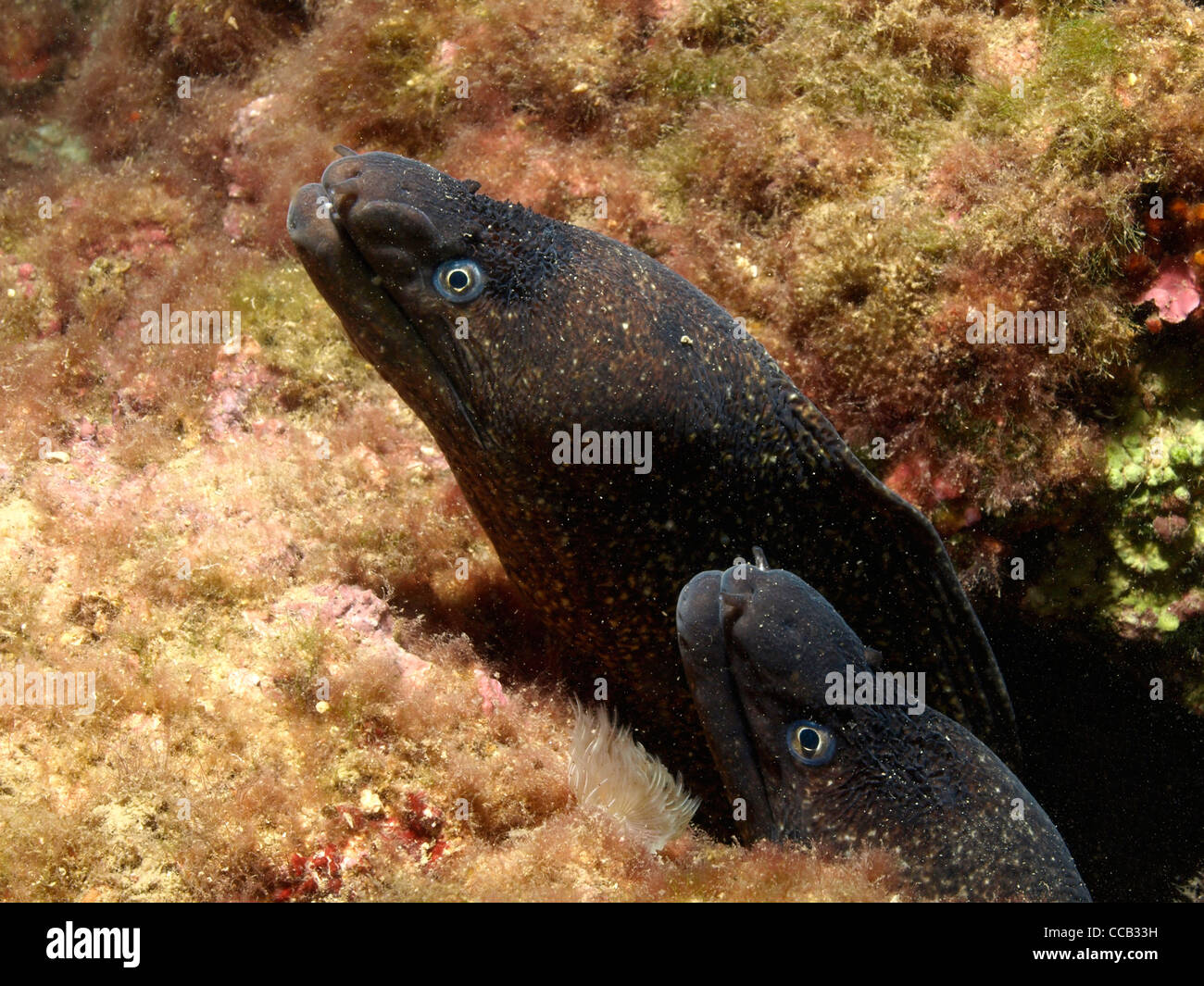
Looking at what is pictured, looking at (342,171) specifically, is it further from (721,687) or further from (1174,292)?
(1174,292)

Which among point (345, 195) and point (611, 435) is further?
point (611, 435)

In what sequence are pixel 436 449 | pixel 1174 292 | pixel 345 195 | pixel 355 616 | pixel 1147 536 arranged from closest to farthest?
1. pixel 345 195
2. pixel 355 616
3. pixel 1174 292
4. pixel 1147 536
5. pixel 436 449

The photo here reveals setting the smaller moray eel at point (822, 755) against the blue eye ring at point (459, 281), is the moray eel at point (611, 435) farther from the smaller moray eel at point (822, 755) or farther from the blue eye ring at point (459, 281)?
the smaller moray eel at point (822, 755)

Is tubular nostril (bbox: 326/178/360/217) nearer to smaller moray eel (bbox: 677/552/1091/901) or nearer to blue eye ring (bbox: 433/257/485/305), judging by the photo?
blue eye ring (bbox: 433/257/485/305)

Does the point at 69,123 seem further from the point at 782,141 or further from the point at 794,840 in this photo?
the point at 794,840

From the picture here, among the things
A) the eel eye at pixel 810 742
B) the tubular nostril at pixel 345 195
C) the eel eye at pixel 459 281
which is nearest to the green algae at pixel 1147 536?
the eel eye at pixel 810 742

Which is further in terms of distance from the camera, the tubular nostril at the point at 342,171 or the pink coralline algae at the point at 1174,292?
the pink coralline algae at the point at 1174,292

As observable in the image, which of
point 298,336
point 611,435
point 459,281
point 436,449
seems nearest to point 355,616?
point 436,449
